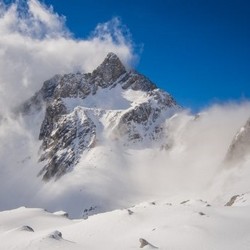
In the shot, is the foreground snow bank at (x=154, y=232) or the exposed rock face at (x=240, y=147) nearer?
the foreground snow bank at (x=154, y=232)

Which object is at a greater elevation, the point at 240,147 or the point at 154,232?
the point at 240,147

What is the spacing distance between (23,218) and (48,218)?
4.06 meters

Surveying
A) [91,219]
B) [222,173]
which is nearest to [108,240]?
[91,219]

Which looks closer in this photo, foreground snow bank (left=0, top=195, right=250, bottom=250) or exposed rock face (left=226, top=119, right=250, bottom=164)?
foreground snow bank (left=0, top=195, right=250, bottom=250)

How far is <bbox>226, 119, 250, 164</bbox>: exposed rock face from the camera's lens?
16925cm

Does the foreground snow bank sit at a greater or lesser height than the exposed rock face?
lesser

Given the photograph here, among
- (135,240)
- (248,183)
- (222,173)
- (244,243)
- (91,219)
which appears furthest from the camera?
(222,173)

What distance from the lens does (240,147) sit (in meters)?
174

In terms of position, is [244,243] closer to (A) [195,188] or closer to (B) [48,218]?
(B) [48,218]

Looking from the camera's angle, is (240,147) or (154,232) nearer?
(154,232)

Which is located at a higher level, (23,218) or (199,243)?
(23,218)

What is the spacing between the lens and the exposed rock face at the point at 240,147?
16925 cm

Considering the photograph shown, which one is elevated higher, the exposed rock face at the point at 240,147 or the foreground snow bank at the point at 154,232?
the exposed rock face at the point at 240,147

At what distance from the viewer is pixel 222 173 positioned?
560 ft
